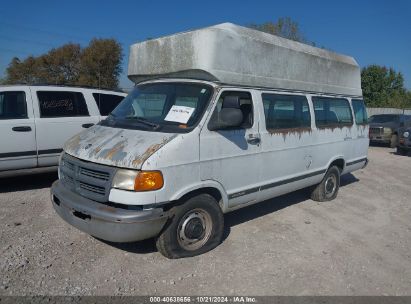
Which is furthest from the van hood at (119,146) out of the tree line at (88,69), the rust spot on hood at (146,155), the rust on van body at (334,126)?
the tree line at (88,69)

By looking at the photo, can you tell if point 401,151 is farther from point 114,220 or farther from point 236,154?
point 114,220

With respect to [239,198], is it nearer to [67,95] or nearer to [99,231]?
[99,231]

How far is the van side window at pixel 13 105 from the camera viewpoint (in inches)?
251

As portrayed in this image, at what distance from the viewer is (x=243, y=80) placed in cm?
479

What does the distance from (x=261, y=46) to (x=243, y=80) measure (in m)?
0.65

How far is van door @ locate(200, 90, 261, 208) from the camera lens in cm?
428

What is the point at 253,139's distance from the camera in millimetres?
4848

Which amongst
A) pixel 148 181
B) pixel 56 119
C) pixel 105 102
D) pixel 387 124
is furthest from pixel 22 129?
pixel 387 124

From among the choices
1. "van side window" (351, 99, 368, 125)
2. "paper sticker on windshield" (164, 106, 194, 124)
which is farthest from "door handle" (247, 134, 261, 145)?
"van side window" (351, 99, 368, 125)

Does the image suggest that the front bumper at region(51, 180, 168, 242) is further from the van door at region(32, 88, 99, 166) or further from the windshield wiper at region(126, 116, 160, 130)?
the van door at region(32, 88, 99, 166)

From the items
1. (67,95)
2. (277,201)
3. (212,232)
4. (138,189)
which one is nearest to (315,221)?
(277,201)

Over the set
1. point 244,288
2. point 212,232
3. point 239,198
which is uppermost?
point 239,198

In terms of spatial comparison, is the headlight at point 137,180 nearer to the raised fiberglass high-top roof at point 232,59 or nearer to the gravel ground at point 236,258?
the gravel ground at point 236,258

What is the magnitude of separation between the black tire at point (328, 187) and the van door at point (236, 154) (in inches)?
93.5
